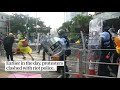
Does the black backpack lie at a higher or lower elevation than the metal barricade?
higher

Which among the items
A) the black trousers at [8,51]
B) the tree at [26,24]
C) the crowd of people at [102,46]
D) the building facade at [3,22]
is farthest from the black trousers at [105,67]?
the building facade at [3,22]

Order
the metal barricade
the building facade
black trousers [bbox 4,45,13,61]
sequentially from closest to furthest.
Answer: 1. the metal barricade
2. the building facade
3. black trousers [bbox 4,45,13,61]

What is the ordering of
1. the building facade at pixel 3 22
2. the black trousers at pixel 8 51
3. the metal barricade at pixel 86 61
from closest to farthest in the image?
the metal barricade at pixel 86 61 < the building facade at pixel 3 22 < the black trousers at pixel 8 51

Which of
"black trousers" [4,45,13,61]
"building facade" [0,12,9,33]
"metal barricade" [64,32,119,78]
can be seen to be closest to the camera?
"metal barricade" [64,32,119,78]

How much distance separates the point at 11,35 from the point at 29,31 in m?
0.33

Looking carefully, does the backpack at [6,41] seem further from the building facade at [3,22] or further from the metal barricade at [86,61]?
the metal barricade at [86,61]

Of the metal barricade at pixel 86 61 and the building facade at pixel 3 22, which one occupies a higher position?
the building facade at pixel 3 22

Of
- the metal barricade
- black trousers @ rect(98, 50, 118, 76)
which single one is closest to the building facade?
the metal barricade

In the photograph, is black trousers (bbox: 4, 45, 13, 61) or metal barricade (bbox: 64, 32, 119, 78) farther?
black trousers (bbox: 4, 45, 13, 61)

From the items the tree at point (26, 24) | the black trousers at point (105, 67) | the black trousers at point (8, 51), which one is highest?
the tree at point (26, 24)

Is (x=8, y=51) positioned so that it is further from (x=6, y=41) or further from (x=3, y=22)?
(x=3, y=22)

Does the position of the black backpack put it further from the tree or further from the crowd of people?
the tree

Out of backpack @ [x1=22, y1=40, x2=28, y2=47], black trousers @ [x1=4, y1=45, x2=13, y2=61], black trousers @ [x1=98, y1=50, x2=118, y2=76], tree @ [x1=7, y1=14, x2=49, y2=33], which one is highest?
tree @ [x1=7, y1=14, x2=49, y2=33]
